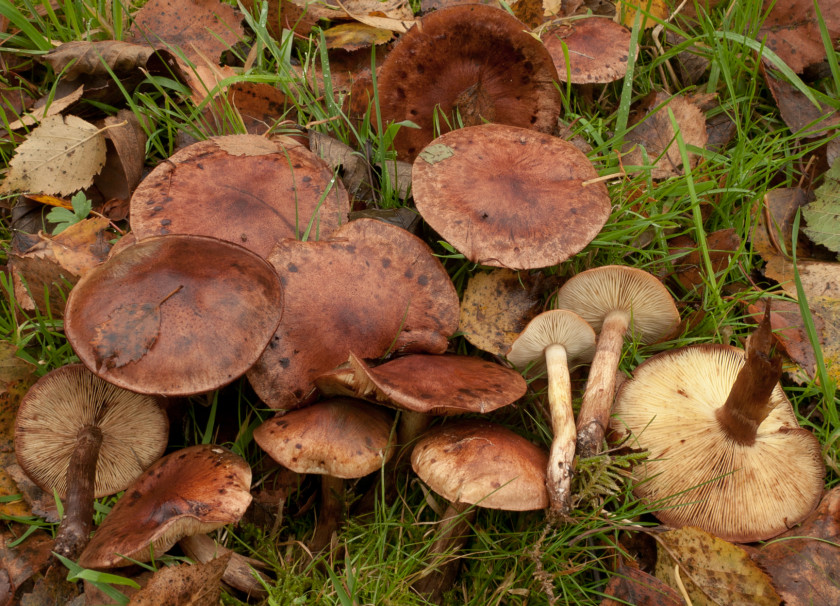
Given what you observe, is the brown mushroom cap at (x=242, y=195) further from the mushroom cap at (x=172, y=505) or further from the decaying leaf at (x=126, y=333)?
the mushroom cap at (x=172, y=505)

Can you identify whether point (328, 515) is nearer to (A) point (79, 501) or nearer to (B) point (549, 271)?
(A) point (79, 501)

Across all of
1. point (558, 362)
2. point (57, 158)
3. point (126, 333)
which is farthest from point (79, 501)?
point (558, 362)

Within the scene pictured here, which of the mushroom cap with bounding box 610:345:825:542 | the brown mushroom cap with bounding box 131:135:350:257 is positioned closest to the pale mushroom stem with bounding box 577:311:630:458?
the mushroom cap with bounding box 610:345:825:542

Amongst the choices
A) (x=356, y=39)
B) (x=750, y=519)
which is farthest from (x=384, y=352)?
(x=356, y=39)

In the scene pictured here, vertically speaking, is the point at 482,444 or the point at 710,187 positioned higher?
the point at 710,187

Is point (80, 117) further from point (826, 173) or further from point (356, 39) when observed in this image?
point (826, 173)

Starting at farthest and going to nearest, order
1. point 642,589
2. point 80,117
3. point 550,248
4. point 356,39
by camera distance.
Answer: point 356,39 → point 80,117 → point 550,248 → point 642,589
